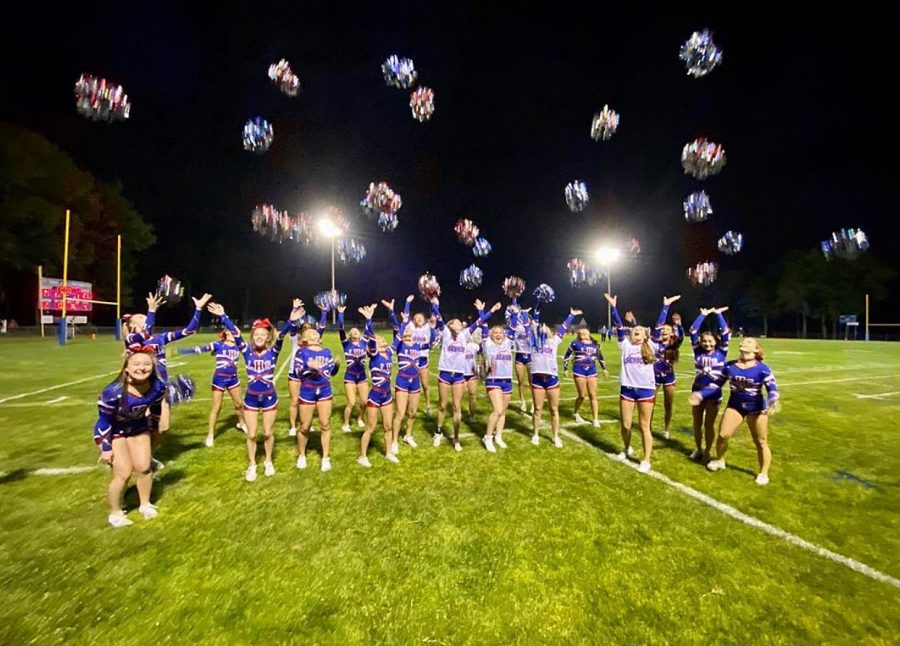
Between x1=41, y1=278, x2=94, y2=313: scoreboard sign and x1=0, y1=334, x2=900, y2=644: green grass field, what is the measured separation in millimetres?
42281

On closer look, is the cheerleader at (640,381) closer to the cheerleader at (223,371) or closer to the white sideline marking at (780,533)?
the white sideline marking at (780,533)

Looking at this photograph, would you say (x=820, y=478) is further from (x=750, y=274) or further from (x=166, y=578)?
(x=750, y=274)

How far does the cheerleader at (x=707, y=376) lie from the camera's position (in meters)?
7.29

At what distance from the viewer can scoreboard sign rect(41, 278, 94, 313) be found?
39.9 meters

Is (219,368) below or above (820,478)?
above

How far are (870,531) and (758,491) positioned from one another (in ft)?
4.12

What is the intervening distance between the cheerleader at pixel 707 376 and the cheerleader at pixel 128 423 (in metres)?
7.75

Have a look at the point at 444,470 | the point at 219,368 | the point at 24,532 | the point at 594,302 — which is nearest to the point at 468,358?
the point at 444,470

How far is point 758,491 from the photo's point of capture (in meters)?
6.32

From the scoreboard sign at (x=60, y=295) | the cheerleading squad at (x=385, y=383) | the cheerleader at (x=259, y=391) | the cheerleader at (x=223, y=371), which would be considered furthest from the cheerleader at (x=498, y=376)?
→ the scoreboard sign at (x=60, y=295)

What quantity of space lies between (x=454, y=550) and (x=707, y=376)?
17.3 ft

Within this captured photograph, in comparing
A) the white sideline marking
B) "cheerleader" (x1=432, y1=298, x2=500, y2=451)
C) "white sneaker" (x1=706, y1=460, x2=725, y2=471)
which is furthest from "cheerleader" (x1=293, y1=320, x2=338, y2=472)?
"white sneaker" (x1=706, y1=460, x2=725, y2=471)

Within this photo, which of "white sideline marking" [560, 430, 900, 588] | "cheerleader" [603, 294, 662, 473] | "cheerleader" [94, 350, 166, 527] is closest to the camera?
"white sideline marking" [560, 430, 900, 588]

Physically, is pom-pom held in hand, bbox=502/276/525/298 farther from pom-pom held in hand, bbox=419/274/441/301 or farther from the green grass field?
the green grass field
